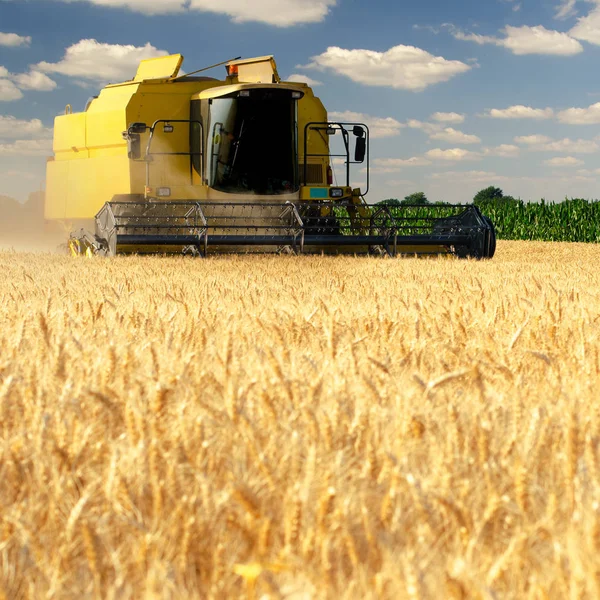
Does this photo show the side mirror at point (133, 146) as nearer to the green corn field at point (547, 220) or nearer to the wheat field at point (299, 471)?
the wheat field at point (299, 471)

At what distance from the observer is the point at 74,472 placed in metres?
1.81

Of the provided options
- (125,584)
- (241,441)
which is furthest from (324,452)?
(125,584)

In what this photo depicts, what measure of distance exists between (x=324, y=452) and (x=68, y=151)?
53.5 ft

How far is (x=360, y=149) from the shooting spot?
14438mm

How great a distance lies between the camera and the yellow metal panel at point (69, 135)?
16.4 meters

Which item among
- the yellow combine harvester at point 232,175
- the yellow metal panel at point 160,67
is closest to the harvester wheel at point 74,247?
the yellow combine harvester at point 232,175

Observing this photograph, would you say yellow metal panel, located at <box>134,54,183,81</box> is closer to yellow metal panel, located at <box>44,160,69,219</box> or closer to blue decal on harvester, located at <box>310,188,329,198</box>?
yellow metal panel, located at <box>44,160,69,219</box>

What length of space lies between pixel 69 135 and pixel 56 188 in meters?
1.13

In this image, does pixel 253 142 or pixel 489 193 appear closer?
pixel 253 142

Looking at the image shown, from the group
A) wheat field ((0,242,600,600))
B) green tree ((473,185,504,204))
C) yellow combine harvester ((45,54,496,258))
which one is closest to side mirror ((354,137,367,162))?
yellow combine harvester ((45,54,496,258))

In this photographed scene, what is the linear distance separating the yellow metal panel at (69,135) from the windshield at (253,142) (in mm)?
3410

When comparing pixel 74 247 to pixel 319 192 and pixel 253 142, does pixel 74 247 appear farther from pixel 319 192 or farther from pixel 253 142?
pixel 319 192

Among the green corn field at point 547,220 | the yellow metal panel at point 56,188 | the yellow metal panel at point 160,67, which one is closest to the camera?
the yellow metal panel at point 160,67

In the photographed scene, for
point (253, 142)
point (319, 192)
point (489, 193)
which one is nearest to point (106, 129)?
point (253, 142)
